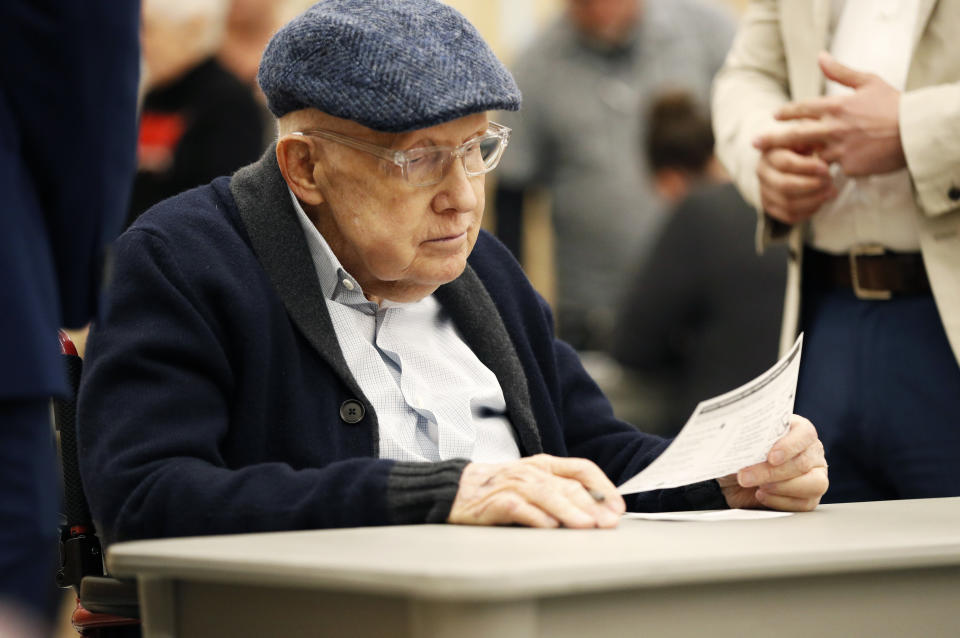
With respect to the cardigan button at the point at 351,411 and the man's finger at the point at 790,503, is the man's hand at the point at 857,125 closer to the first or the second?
the man's finger at the point at 790,503

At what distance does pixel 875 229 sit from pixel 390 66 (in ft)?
3.37

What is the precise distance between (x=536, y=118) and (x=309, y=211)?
14.9ft

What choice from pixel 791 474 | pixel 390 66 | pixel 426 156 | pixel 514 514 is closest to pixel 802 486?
pixel 791 474

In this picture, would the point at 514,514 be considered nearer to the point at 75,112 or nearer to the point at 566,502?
the point at 566,502

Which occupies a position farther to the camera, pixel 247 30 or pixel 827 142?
pixel 247 30

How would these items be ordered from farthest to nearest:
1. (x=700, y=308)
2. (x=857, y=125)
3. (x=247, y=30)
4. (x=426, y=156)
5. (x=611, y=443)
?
1. (x=247, y=30)
2. (x=700, y=308)
3. (x=857, y=125)
4. (x=611, y=443)
5. (x=426, y=156)

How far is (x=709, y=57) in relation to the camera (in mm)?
6875

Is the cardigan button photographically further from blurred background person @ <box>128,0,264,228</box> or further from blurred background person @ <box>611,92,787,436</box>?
blurred background person @ <box>611,92,787,436</box>

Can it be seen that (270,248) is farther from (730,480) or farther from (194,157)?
(194,157)

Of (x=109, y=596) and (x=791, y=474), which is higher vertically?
(x=791, y=474)

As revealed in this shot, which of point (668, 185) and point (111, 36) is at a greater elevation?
point (111, 36)

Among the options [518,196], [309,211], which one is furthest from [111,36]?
[518,196]

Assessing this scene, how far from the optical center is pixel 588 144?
21.0 feet

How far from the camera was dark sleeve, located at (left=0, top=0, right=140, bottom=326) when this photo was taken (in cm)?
126
